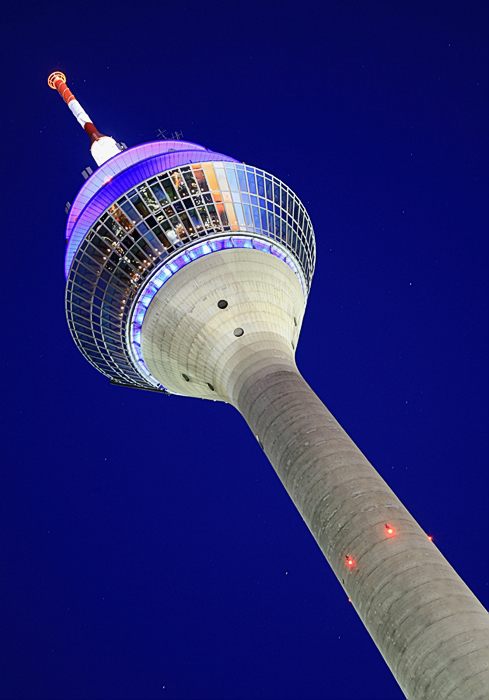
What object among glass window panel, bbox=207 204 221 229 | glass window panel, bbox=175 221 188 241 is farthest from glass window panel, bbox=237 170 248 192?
glass window panel, bbox=175 221 188 241

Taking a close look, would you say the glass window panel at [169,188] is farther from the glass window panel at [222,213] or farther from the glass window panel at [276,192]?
the glass window panel at [276,192]

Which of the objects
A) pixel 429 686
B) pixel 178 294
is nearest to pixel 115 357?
pixel 178 294

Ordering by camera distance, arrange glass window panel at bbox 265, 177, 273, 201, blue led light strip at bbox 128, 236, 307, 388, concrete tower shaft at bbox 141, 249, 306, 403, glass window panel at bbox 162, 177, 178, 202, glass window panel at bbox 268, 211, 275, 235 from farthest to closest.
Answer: glass window panel at bbox 265, 177, 273, 201, glass window panel at bbox 268, 211, 275, 235, glass window panel at bbox 162, 177, 178, 202, blue led light strip at bbox 128, 236, 307, 388, concrete tower shaft at bbox 141, 249, 306, 403

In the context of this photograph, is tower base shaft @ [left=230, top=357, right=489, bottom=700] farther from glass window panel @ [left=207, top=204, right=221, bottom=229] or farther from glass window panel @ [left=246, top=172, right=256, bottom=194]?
glass window panel @ [left=246, top=172, right=256, bottom=194]

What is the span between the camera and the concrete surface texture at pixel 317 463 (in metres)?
14.8

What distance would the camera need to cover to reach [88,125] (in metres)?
43.0

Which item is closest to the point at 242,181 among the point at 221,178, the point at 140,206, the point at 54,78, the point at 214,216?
the point at 221,178

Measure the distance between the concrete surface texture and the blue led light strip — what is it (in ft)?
1.69

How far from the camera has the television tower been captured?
15.5m

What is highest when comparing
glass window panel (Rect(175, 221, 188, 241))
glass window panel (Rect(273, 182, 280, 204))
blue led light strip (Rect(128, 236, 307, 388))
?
glass window panel (Rect(273, 182, 280, 204))

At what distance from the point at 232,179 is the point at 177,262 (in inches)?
221

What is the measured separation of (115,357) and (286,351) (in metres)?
11.7

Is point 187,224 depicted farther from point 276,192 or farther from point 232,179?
point 276,192

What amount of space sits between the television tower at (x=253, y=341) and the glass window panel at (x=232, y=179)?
85mm
